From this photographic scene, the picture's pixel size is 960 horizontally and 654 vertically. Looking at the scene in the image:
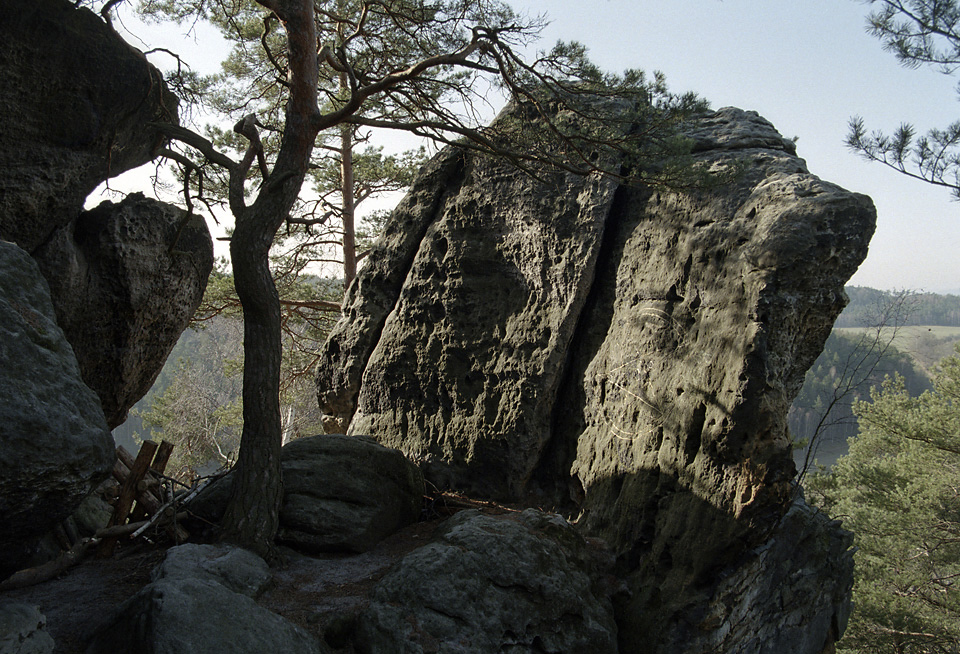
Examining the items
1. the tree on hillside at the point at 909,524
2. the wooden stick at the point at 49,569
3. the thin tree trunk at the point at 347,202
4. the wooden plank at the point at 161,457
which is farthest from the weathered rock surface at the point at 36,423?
the tree on hillside at the point at 909,524

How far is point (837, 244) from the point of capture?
4.49 meters

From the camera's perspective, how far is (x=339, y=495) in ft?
18.6

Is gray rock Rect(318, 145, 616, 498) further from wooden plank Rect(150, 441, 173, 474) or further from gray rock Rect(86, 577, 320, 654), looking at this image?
gray rock Rect(86, 577, 320, 654)

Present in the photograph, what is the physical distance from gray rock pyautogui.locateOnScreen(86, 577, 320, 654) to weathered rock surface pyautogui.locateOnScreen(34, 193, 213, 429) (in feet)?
11.5

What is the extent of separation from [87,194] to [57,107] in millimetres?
856

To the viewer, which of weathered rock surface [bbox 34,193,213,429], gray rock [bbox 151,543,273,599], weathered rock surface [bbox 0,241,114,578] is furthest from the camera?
weathered rock surface [bbox 34,193,213,429]

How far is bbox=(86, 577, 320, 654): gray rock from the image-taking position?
3.14m

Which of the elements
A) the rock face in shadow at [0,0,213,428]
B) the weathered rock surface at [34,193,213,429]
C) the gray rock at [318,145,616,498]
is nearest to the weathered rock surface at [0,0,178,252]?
the rock face in shadow at [0,0,213,428]

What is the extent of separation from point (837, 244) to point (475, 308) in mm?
3863

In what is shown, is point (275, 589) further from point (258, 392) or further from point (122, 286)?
point (122, 286)

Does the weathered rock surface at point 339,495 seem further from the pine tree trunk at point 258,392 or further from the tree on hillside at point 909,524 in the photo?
the tree on hillside at point 909,524

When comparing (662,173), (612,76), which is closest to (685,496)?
(662,173)

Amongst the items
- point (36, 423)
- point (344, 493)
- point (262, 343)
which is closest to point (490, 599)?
point (344, 493)

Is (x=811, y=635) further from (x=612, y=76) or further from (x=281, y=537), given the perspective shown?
(x=612, y=76)
